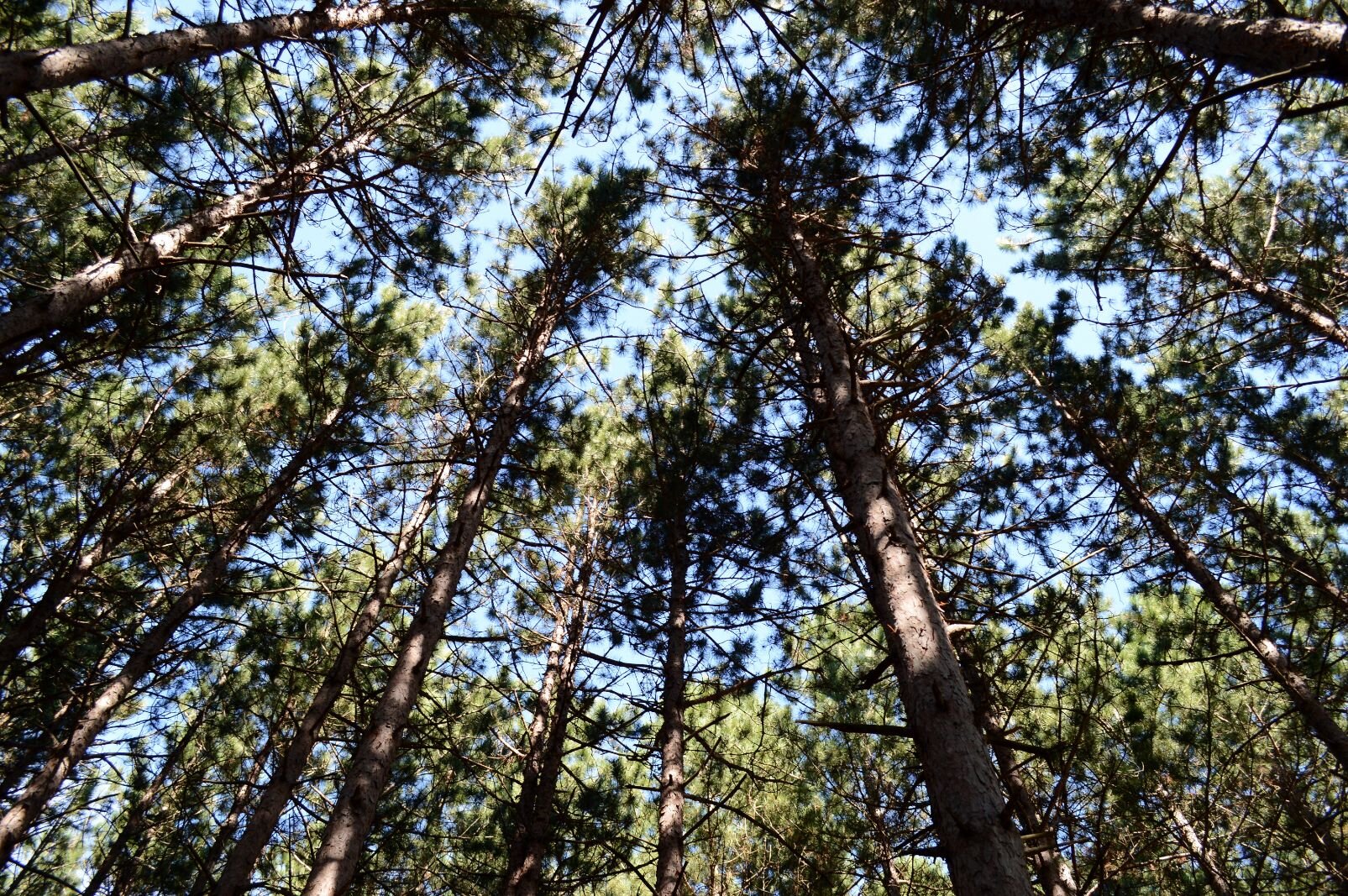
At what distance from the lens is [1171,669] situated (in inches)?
328

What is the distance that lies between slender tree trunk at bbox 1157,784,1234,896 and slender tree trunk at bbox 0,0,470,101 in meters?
7.42

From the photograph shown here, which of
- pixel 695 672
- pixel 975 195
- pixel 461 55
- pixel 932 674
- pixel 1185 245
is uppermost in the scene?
pixel 1185 245

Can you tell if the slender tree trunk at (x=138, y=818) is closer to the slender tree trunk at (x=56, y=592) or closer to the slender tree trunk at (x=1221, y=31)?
the slender tree trunk at (x=56, y=592)

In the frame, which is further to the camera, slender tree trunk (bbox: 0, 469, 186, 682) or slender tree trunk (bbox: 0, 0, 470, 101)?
slender tree trunk (bbox: 0, 469, 186, 682)

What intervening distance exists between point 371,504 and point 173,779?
3540mm

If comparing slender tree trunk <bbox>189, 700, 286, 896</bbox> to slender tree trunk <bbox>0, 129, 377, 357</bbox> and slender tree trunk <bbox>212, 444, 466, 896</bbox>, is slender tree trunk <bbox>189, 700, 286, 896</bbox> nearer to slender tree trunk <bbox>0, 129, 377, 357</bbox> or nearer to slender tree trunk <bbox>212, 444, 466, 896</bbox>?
slender tree trunk <bbox>212, 444, 466, 896</bbox>

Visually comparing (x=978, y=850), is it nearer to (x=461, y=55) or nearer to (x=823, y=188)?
(x=823, y=188)

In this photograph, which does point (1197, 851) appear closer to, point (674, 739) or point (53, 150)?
point (674, 739)

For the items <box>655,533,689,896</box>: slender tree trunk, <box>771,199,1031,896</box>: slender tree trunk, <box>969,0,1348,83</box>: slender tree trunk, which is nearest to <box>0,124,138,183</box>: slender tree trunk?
<box>771,199,1031,896</box>: slender tree trunk

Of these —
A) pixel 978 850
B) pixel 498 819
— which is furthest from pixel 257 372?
pixel 978 850

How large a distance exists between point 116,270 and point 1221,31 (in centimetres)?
594

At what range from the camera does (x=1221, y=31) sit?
3.24 metres

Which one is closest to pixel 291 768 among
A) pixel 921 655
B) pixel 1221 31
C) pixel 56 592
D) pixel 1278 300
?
pixel 56 592

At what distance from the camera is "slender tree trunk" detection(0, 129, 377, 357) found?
3.84 metres
